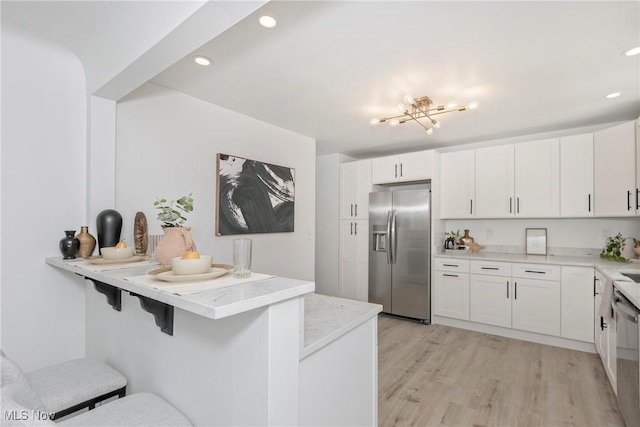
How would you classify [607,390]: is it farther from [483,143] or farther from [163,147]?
[163,147]

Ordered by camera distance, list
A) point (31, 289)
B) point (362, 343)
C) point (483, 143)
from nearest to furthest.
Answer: point (362, 343)
point (31, 289)
point (483, 143)

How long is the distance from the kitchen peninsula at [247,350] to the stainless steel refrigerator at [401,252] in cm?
254

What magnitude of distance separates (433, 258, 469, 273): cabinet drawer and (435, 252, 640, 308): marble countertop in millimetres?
53

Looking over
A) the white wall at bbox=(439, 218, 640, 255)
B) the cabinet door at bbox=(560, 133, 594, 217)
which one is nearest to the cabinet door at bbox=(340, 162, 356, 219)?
the white wall at bbox=(439, 218, 640, 255)

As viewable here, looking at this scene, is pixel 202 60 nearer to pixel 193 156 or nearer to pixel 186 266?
pixel 193 156

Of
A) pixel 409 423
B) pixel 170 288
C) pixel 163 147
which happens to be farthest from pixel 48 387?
pixel 409 423

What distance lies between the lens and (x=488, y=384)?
2.46 metres

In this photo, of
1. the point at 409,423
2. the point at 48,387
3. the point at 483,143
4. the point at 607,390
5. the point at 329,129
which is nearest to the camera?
the point at 48,387

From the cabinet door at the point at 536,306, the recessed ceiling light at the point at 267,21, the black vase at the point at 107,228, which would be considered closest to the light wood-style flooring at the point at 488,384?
the cabinet door at the point at 536,306

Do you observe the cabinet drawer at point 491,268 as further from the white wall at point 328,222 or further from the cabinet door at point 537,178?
the white wall at point 328,222

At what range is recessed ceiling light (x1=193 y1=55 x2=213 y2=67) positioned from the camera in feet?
6.95

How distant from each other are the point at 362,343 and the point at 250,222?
6.73 ft

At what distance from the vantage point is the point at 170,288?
987mm

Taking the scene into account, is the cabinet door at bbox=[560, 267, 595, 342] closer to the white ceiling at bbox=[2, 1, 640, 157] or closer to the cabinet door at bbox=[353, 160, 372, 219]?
the white ceiling at bbox=[2, 1, 640, 157]
